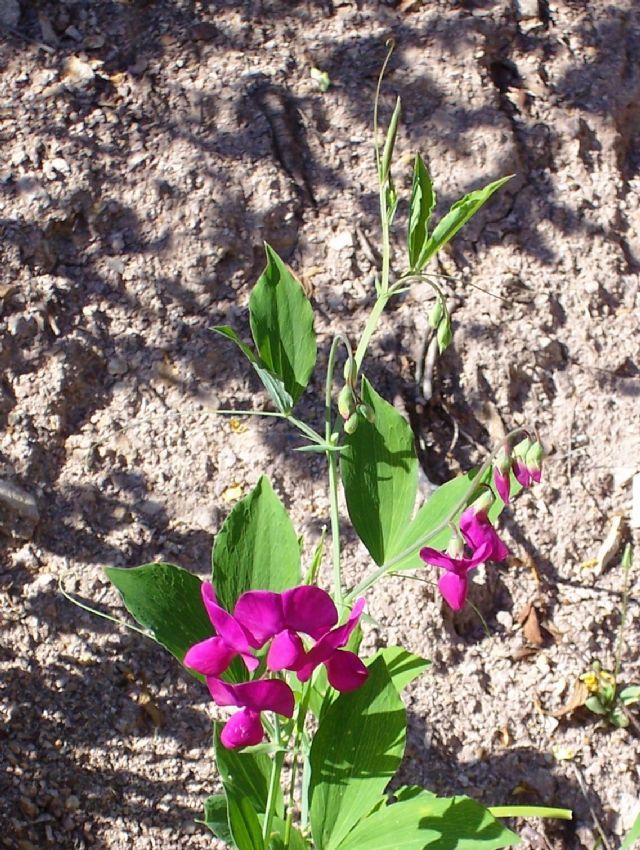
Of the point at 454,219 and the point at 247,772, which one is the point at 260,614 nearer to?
the point at 247,772

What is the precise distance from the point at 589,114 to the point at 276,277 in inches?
70.6

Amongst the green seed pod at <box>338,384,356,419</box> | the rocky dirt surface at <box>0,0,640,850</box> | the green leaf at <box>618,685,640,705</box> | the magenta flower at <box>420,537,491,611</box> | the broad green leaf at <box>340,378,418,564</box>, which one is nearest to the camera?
the magenta flower at <box>420,537,491,611</box>

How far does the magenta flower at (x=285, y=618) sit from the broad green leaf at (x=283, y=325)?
468mm

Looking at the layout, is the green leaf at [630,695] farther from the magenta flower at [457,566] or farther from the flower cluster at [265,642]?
the flower cluster at [265,642]

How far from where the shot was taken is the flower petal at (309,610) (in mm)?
1126

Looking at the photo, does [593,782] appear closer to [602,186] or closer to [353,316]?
[353,316]

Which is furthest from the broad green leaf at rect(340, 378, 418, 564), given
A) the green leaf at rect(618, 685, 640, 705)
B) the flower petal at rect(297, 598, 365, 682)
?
the green leaf at rect(618, 685, 640, 705)

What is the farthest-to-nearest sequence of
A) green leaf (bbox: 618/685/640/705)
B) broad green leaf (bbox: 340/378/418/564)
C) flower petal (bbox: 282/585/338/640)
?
1. green leaf (bbox: 618/685/640/705)
2. broad green leaf (bbox: 340/378/418/564)
3. flower petal (bbox: 282/585/338/640)

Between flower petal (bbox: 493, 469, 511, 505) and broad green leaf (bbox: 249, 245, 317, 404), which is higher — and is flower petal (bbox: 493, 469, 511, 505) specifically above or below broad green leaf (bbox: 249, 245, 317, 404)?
below

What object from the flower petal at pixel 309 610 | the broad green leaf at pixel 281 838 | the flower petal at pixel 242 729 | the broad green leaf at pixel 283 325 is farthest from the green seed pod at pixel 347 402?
the broad green leaf at pixel 281 838

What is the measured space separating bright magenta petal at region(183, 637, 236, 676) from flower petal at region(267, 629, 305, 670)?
0.20 feet

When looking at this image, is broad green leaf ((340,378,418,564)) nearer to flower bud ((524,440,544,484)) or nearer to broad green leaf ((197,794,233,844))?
flower bud ((524,440,544,484))

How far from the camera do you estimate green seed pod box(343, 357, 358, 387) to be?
1.37 metres

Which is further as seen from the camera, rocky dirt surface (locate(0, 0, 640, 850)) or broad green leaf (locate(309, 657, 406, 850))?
rocky dirt surface (locate(0, 0, 640, 850))
